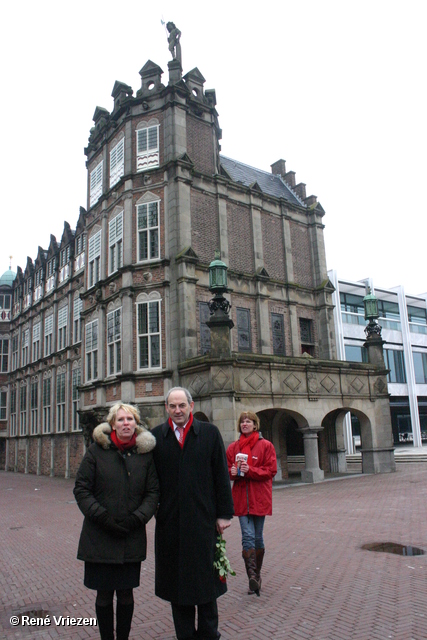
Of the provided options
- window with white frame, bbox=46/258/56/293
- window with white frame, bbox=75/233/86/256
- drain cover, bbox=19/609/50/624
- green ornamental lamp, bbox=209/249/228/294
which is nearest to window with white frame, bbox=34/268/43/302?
window with white frame, bbox=46/258/56/293

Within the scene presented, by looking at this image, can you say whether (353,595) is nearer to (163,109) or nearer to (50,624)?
(50,624)

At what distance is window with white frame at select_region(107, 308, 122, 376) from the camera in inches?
894

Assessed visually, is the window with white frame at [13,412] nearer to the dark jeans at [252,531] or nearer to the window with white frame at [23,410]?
the window with white frame at [23,410]

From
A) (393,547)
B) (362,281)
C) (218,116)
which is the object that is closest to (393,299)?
(362,281)

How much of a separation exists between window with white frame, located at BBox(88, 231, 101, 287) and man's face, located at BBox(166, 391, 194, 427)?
22.0 meters

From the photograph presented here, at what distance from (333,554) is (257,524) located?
2.67 metres

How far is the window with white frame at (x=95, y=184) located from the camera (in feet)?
87.9

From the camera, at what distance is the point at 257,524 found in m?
6.38

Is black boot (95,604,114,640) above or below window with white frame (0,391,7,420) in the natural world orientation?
below

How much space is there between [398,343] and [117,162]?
1338 inches

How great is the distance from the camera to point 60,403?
3422cm

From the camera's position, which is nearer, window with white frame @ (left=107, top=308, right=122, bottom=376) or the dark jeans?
the dark jeans

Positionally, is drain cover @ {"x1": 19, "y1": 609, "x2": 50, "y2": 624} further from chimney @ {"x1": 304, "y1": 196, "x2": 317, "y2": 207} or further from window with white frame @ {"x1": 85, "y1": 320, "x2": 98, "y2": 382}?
chimney @ {"x1": 304, "y1": 196, "x2": 317, "y2": 207}

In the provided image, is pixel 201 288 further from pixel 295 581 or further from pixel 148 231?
pixel 295 581
